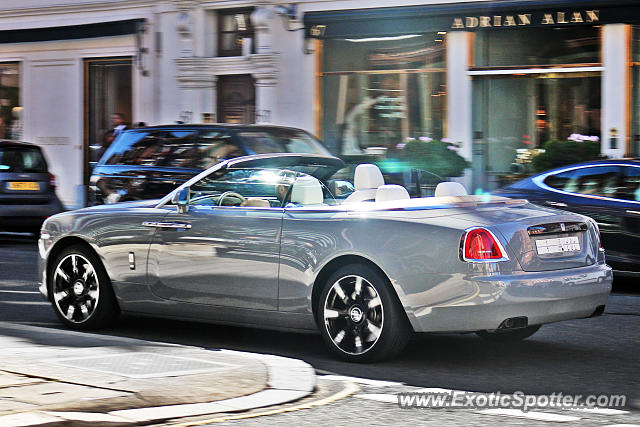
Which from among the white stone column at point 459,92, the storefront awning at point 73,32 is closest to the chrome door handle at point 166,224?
the white stone column at point 459,92

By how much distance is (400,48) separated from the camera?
68.5 feet

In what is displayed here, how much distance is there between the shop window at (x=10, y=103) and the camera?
26578mm

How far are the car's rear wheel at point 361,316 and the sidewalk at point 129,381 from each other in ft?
1.50

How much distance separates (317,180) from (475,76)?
12.2 metres

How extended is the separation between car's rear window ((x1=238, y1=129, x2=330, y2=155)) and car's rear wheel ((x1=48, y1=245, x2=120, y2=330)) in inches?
201

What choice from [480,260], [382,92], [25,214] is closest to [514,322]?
[480,260]

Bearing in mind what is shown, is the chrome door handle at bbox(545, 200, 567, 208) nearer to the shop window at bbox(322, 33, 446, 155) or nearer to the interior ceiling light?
the shop window at bbox(322, 33, 446, 155)

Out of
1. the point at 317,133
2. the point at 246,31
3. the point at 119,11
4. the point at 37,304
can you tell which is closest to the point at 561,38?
the point at 317,133

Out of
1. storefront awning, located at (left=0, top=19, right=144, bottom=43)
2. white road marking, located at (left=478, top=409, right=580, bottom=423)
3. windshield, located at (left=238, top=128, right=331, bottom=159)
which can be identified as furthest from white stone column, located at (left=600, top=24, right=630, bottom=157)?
white road marking, located at (left=478, top=409, right=580, bottom=423)

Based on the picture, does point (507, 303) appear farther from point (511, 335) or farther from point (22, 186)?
point (22, 186)

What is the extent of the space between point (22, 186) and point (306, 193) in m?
10.7

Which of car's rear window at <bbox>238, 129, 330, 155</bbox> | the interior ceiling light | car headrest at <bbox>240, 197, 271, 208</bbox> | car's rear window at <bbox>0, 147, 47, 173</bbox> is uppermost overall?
the interior ceiling light

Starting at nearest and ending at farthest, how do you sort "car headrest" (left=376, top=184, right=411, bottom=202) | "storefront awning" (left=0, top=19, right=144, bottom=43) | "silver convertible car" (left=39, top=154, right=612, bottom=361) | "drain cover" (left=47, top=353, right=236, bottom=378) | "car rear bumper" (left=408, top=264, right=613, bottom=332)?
"drain cover" (left=47, top=353, right=236, bottom=378)
"car rear bumper" (left=408, top=264, right=613, bottom=332)
"silver convertible car" (left=39, top=154, right=612, bottom=361)
"car headrest" (left=376, top=184, right=411, bottom=202)
"storefront awning" (left=0, top=19, right=144, bottom=43)

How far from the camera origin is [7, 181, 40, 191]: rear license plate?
58.4ft
